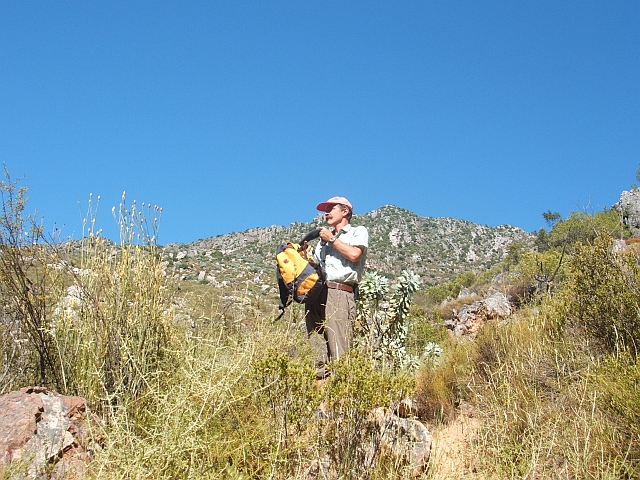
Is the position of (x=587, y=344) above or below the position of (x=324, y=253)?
below

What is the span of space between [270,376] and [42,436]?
1.23m

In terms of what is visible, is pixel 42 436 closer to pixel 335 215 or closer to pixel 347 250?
pixel 347 250

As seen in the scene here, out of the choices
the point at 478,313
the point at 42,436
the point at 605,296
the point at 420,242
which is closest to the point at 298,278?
the point at 42,436

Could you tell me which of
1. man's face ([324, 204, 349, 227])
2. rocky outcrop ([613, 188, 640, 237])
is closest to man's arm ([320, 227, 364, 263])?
man's face ([324, 204, 349, 227])

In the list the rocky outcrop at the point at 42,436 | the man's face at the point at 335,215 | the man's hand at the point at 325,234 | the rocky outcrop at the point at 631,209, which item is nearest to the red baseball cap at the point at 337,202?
the man's face at the point at 335,215

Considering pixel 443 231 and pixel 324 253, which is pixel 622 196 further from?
pixel 443 231

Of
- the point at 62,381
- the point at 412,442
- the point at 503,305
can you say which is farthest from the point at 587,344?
the point at 503,305

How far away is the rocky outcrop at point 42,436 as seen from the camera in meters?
2.54

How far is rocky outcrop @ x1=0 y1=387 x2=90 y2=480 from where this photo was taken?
254 centimetres

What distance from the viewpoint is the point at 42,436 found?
8.98 ft

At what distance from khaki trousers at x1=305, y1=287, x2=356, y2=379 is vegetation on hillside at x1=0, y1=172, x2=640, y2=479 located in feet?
0.79

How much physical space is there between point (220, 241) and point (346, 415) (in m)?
52.3

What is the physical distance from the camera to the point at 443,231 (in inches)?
2667

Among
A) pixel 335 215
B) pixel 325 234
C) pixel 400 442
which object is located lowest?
pixel 400 442
